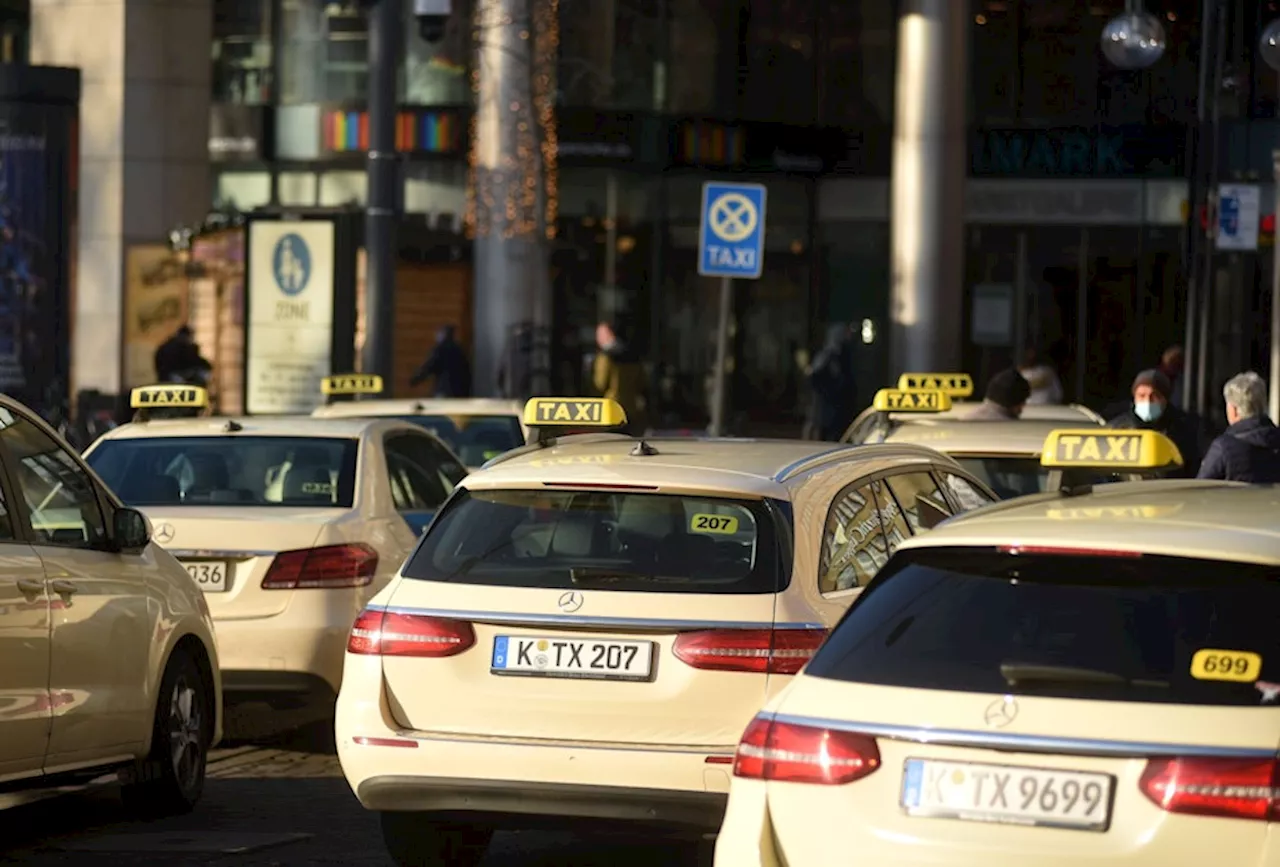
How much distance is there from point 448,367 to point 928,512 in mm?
23020

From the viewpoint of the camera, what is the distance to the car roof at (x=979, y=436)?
13258 millimetres

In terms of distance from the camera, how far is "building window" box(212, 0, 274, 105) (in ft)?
128

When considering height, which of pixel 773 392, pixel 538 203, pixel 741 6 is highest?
pixel 741 6

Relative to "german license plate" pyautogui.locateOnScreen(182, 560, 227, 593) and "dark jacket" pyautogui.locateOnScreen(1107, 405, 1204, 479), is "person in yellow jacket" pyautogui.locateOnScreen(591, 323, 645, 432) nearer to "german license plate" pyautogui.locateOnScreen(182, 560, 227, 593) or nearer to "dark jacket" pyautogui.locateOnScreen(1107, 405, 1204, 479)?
"dark jacket" pyautogui.locateOnScreen(1107, 405, 1204, 479)

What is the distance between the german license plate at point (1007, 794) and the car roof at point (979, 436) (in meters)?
7.60

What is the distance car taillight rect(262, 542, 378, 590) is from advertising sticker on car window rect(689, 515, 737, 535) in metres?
3.68

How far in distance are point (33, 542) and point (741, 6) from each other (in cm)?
3226

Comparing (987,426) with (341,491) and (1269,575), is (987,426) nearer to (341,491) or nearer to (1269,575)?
(341,491)

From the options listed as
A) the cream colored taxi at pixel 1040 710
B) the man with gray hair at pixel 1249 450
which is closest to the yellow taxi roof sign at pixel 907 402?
the man with gray hair at pixel 1249 450

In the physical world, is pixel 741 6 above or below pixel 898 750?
above

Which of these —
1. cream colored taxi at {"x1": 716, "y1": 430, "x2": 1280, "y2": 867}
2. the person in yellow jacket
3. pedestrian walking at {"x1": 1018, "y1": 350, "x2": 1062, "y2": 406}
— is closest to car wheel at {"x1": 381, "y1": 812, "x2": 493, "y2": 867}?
cream colored taxi at {"x1": 716, "y1": 430, "x2": 1280, "y2": 867}

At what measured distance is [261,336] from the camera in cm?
2397

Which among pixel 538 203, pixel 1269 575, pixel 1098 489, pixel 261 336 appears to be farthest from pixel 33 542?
pixel 538 203

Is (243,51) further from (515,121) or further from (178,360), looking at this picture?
(178,360)
